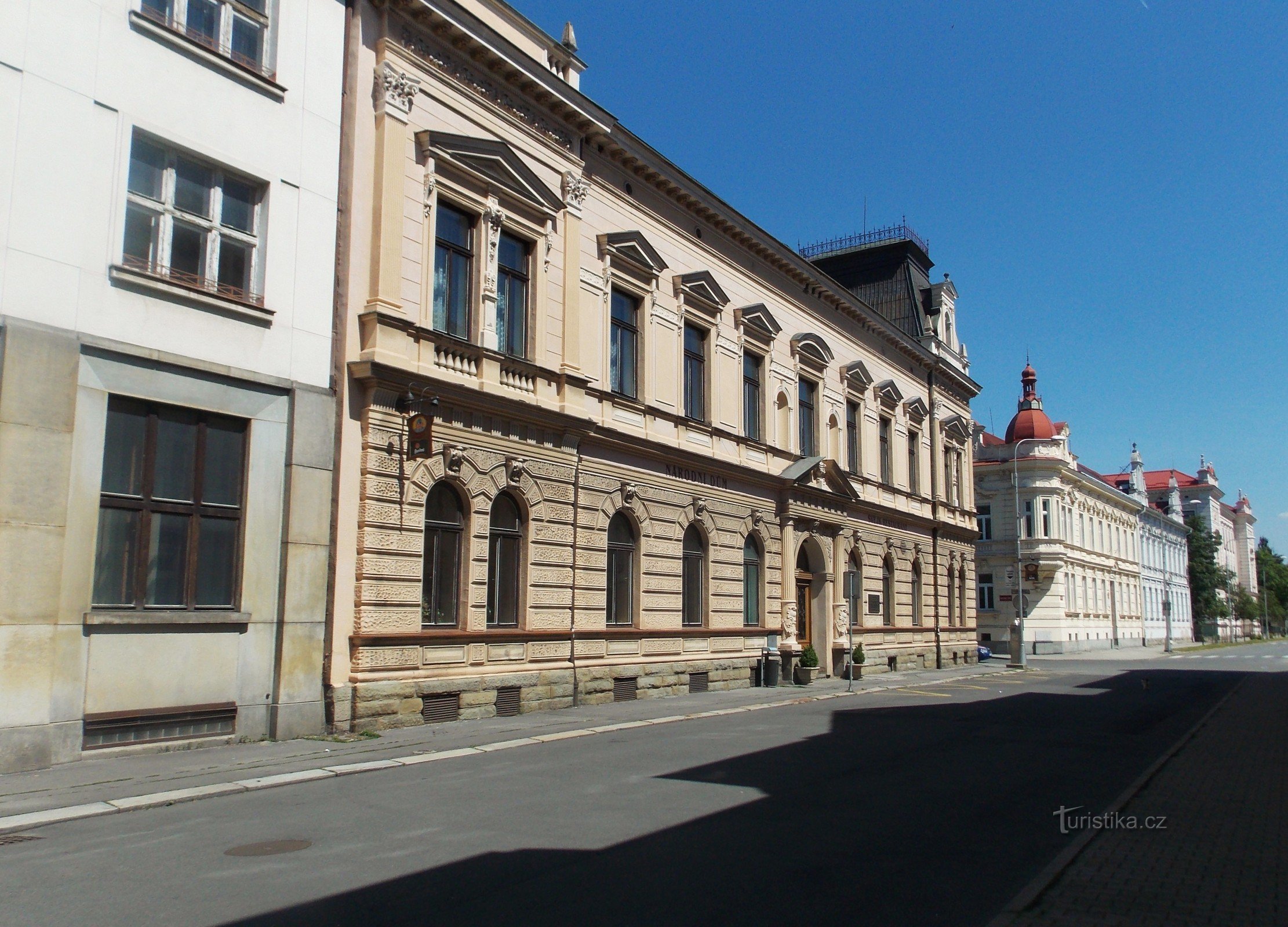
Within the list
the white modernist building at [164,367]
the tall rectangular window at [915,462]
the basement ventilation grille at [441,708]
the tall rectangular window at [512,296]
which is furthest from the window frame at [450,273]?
the tall rectangular window at [915,462]

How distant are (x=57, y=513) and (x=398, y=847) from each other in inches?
260

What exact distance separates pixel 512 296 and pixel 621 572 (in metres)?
6.38

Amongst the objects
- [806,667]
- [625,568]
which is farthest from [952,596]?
[625,568]

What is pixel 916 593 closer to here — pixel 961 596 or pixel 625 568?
A: pixel 961 596

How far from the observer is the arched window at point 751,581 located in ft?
86.3

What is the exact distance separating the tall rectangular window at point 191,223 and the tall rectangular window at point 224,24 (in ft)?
5.60

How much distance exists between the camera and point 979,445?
224ft

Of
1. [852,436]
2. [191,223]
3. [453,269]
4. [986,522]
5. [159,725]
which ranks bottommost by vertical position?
[159,725]

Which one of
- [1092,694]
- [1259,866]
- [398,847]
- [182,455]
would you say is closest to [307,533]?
[182,455]

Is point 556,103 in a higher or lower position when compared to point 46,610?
higher

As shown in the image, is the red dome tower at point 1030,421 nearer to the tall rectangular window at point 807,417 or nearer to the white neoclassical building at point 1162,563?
the white neoclassical building at point 1162,563

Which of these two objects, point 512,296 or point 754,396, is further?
point 754,396

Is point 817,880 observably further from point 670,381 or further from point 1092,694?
point 1092,694

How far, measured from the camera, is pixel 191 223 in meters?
13.9
